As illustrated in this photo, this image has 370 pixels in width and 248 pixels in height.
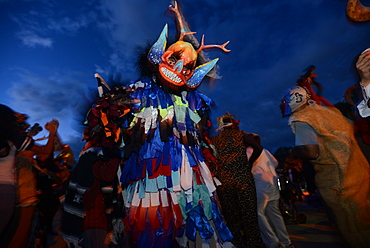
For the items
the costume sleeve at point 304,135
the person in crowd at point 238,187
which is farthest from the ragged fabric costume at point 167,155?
the person in crowd at point 238,187

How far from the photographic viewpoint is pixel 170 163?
5.71 feet

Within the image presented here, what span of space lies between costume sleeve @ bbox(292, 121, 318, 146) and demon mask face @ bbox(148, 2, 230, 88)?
1.08 meters

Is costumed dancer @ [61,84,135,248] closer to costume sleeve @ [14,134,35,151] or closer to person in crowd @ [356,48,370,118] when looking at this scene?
costume sleeve @ [14,134,35,151]

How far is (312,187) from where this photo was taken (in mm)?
8570

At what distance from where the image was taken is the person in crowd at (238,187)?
9.33 feet

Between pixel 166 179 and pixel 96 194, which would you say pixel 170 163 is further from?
pixel 96 194

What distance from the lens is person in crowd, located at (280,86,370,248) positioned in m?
1.62

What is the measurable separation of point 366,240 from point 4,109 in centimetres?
342

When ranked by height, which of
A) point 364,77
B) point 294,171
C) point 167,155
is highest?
point 294,171

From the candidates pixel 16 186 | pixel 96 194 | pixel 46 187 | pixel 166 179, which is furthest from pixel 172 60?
pixel 46 187

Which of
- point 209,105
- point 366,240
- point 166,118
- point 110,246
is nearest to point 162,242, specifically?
Result: point 110,246

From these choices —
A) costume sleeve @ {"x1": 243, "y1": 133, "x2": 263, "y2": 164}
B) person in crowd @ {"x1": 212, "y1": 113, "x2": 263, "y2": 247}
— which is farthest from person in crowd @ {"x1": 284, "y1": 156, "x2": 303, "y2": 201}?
person in crowd @ {"x1": 212, "y1": 113, "x2": 263, "y2": 247}

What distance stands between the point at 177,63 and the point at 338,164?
67.2 inches

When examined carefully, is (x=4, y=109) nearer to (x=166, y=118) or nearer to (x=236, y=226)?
(x=166, y=118)
